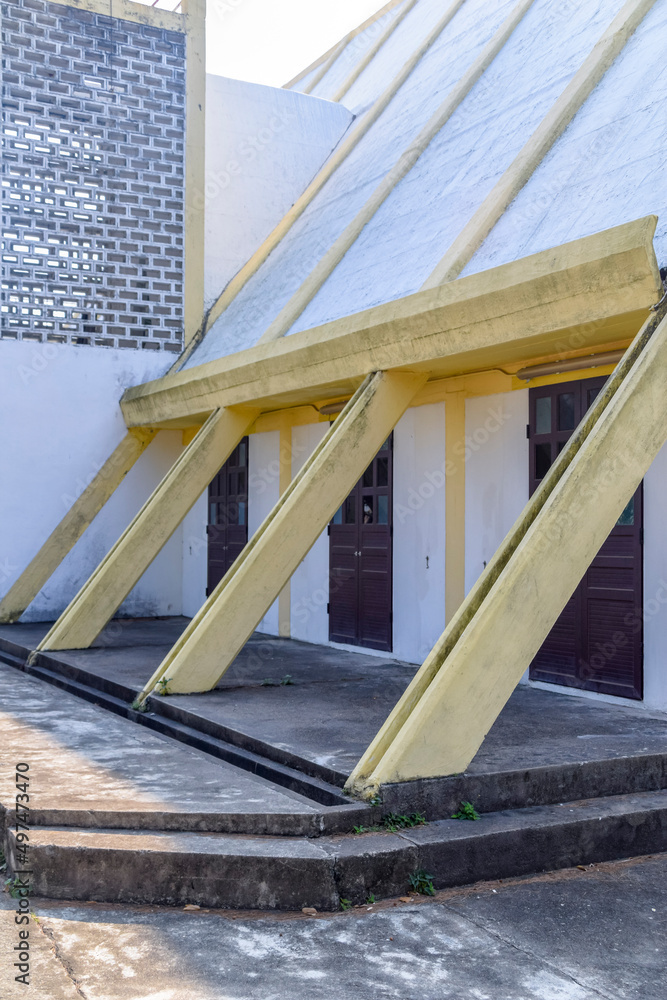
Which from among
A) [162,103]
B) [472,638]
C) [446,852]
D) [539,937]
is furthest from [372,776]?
[162,103]

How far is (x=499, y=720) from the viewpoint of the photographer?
236 inches

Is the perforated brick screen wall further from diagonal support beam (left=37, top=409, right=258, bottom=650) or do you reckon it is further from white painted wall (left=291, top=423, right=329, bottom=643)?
diagonal support beam (left=37, top=409, right=258, bottom=650)

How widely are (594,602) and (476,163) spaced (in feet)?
12.7

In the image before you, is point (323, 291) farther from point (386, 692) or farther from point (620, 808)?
point (620, 808)

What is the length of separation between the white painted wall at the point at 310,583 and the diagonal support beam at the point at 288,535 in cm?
275

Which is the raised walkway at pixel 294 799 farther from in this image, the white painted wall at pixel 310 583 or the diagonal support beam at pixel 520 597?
the white painted wall at pixel 310 583

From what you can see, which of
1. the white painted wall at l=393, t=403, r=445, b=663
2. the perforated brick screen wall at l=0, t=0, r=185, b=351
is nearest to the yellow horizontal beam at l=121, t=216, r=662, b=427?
the white painted wall at l=393, t=403, r=445, b=663

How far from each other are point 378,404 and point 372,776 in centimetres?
317

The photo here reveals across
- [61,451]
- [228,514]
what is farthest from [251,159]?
[228,514]

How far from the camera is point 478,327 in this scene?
240 inches

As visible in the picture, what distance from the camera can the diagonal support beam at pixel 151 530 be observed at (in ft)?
29.1

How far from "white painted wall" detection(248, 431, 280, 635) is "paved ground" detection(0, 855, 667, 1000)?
6.58 m

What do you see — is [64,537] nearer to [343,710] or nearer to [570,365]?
[343,710]

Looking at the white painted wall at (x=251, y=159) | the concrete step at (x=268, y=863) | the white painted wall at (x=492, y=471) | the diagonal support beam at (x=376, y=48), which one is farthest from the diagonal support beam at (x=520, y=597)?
the diagonal support beam at (x=376, y=48)
